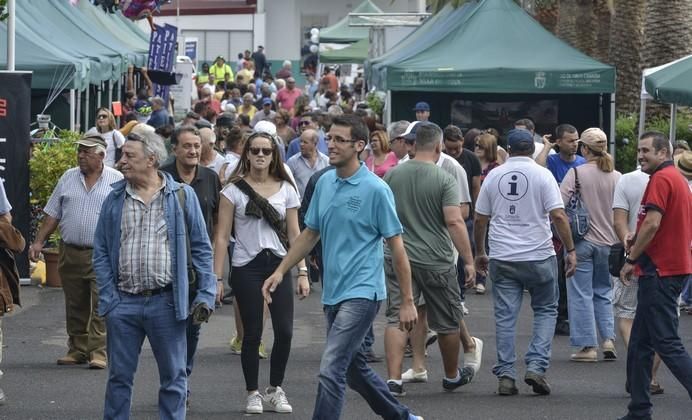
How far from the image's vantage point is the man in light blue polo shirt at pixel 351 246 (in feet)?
24.5

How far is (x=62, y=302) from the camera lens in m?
14.3

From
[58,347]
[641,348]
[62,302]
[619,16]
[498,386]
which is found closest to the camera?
[641,348]

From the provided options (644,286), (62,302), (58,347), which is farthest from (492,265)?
(62,302)

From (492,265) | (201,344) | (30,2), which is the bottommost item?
(201,344)

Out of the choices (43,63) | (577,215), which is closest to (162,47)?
(43,63)

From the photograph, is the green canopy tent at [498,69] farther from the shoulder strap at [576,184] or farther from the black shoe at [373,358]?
the black shoe at [373,358]

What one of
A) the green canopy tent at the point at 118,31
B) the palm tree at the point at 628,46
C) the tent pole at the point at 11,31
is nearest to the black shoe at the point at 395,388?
the tent pole at the point at 11,31

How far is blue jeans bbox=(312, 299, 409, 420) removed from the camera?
290 inches

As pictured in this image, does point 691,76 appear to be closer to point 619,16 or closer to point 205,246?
point 205,246

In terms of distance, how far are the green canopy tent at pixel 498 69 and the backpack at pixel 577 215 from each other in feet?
30.6

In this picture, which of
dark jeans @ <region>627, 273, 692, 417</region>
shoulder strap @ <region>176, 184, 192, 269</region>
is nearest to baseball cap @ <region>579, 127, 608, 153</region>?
dark jeans @ <region>627, 273, 692, 417</region>

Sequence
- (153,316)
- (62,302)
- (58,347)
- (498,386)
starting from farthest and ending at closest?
(62,302) < (58,347) < (498,386) < (153,316)

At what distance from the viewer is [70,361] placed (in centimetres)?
1084

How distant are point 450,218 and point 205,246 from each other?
7.90 ft
